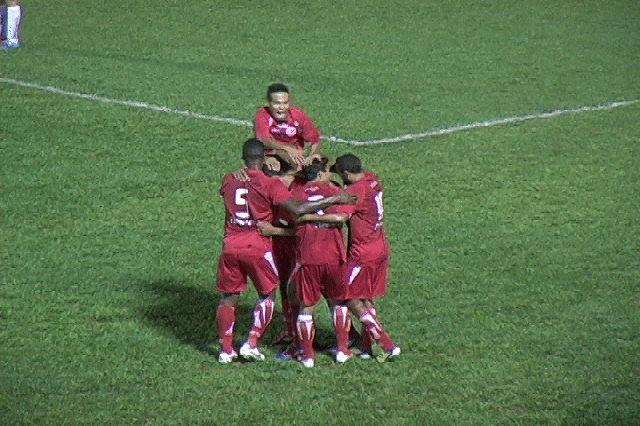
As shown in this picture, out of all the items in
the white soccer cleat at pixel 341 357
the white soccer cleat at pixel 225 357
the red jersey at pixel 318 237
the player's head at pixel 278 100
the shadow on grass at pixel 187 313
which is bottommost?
the shadow on grass at pixel 187 313

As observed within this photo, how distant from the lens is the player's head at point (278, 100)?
46.4 feet

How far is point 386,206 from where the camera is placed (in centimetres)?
1914

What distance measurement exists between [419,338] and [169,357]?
2.28 meters

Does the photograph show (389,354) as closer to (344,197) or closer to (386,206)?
(344,197)

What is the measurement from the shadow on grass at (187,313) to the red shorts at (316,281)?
3.93 feet

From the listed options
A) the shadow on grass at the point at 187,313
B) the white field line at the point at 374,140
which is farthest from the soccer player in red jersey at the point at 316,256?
the white field line at the point at 374,140

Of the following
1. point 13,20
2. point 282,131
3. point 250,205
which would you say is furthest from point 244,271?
point 13,20

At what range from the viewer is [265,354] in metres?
13.5

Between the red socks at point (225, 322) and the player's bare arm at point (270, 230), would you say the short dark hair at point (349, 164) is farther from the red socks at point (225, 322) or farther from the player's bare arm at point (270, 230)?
the red socks at point (225, 322)

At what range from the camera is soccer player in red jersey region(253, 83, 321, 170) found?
1408cm

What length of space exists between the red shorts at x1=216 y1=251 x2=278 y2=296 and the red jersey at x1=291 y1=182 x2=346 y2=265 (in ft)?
1.09

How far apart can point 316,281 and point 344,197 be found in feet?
2.48

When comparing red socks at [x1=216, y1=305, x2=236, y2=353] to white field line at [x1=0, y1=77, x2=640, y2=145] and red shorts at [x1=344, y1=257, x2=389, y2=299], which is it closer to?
red shorts at [x1=344, y1=257, x2=389, y2=299]

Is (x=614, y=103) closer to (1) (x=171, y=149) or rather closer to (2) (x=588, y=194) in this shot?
(2) (x=588, y=194)
